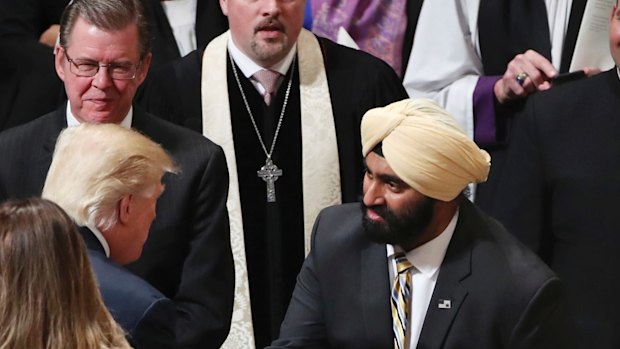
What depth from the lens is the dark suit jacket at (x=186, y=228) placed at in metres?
4.19

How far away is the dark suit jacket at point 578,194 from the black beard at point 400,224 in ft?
2.75

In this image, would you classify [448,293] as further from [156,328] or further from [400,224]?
[156,328]

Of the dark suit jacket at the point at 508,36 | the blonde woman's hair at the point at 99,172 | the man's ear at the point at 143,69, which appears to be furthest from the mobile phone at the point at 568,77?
the blonde woman's hair at the point at 99,172

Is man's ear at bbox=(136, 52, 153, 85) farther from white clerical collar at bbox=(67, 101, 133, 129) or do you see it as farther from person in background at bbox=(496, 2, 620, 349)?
person in background at bbox=(496, 2, 620, 349)

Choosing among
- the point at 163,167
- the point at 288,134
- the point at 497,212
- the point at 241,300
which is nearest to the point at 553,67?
the point at 497,212

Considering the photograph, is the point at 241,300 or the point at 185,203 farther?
the point at 241,300

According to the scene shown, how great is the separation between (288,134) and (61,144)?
154cm

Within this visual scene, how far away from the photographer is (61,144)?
3.74 meters

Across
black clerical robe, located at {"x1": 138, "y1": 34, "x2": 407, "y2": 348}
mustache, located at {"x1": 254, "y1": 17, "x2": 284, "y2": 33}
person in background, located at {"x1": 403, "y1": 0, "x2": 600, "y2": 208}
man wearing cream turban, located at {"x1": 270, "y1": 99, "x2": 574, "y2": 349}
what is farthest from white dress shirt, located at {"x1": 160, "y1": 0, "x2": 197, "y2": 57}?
man wearing cream turban, located at {"x1": 270, "y1": 99, "x2": 574, "y2": 349}

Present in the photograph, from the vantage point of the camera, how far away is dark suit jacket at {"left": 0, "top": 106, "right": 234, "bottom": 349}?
4188mm

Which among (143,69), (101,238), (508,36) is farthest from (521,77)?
(101,238)

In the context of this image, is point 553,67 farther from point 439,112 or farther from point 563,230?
point 439,112

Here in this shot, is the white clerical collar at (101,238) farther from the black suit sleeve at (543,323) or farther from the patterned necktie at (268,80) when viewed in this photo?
the patterned necktie at (268,80)

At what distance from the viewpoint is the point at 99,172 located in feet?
11.7
